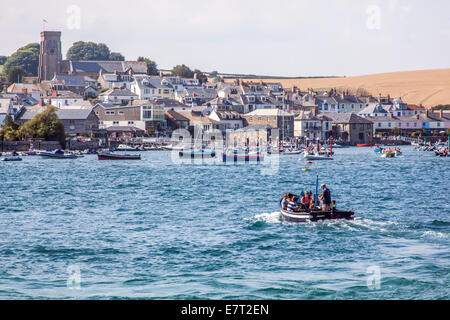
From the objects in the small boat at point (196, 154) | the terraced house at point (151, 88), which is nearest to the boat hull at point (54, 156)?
the small boat at point (196, 154)

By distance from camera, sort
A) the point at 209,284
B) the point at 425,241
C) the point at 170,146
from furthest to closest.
→ the point at 170,146
the point at 425,241
the point at 209,284

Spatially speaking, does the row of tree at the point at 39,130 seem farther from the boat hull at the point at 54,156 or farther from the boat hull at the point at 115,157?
the boat hull at the point at 115,157

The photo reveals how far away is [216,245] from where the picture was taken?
29.1 m

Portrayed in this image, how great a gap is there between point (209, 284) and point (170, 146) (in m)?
120

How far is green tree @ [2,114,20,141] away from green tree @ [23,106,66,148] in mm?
2224

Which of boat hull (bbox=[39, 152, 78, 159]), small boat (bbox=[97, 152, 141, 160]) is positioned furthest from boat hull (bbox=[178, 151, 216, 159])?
boat hull (bbox=[39, 152, 78, 159])

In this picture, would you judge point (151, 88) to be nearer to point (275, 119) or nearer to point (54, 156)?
point (275, 119)

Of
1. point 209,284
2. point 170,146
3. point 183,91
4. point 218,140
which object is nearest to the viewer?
Result: point 209,284

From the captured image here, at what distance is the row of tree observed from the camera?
391 feet

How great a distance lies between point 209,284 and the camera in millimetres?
22094

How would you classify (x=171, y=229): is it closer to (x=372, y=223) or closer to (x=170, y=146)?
(x=372, y=223)

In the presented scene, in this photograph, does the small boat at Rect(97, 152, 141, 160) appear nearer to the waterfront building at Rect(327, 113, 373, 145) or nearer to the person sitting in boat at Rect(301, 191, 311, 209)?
the waterfront building at Rect(327, 113, 373, 145)

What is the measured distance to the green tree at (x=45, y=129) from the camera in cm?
11900
